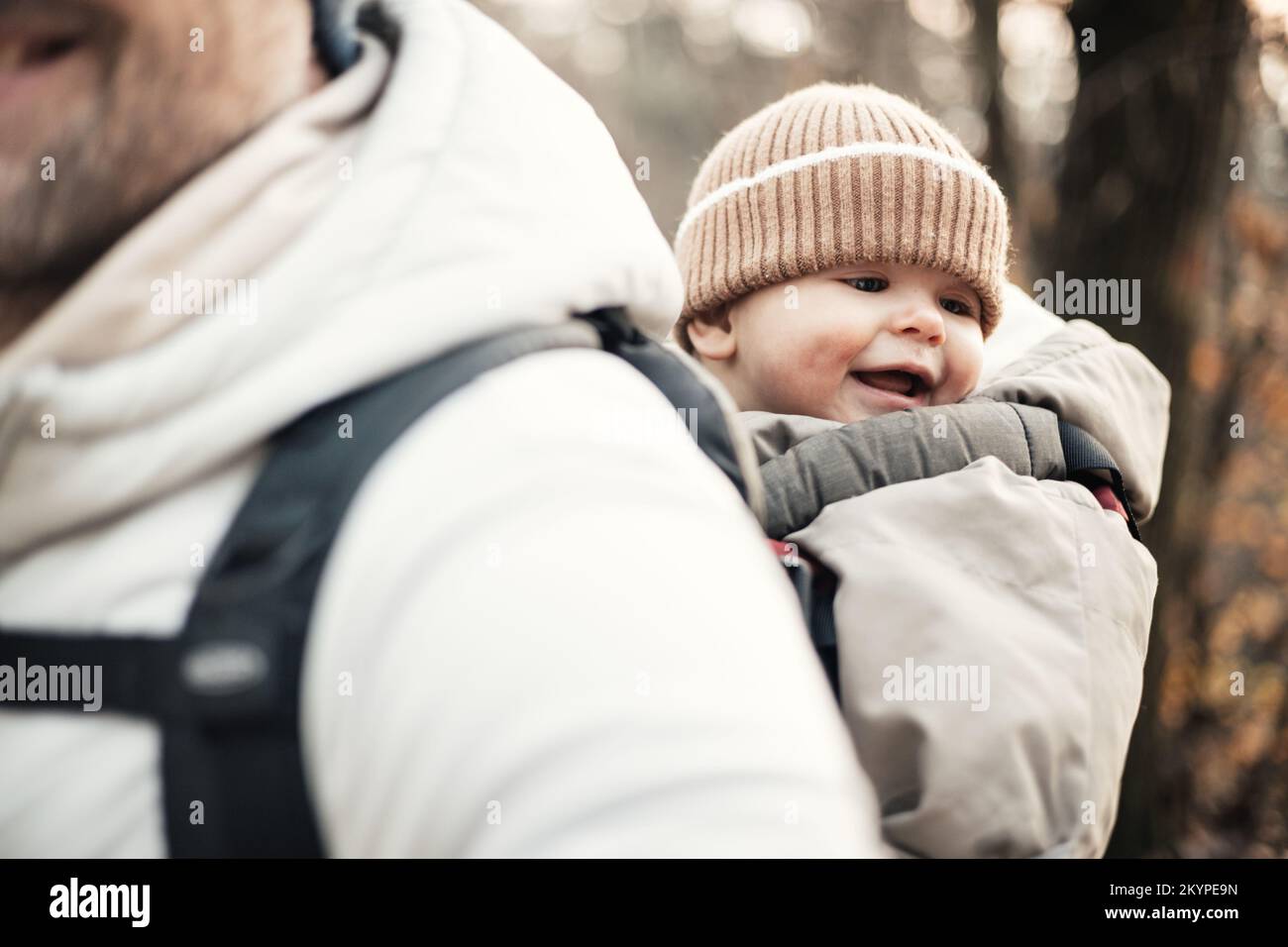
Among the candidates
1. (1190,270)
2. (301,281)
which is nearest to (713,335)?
(301,281)

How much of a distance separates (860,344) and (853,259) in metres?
0.14

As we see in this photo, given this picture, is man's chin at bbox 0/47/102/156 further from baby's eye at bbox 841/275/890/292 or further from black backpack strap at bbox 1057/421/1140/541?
black backpack strap at bbox 1057/421/1140/541

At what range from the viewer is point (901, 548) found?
53.4 inches

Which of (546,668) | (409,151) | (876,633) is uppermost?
(409,151)

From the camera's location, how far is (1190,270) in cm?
391

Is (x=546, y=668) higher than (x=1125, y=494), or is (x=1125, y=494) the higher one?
(x=546, y=668)

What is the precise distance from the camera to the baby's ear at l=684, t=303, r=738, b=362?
2057 millimetres

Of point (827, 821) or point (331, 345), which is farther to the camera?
point (331, 345)

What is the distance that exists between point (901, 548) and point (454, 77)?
0.73 meters

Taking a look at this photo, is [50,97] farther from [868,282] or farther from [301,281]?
[868,282]

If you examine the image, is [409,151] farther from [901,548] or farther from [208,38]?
[901,548]
